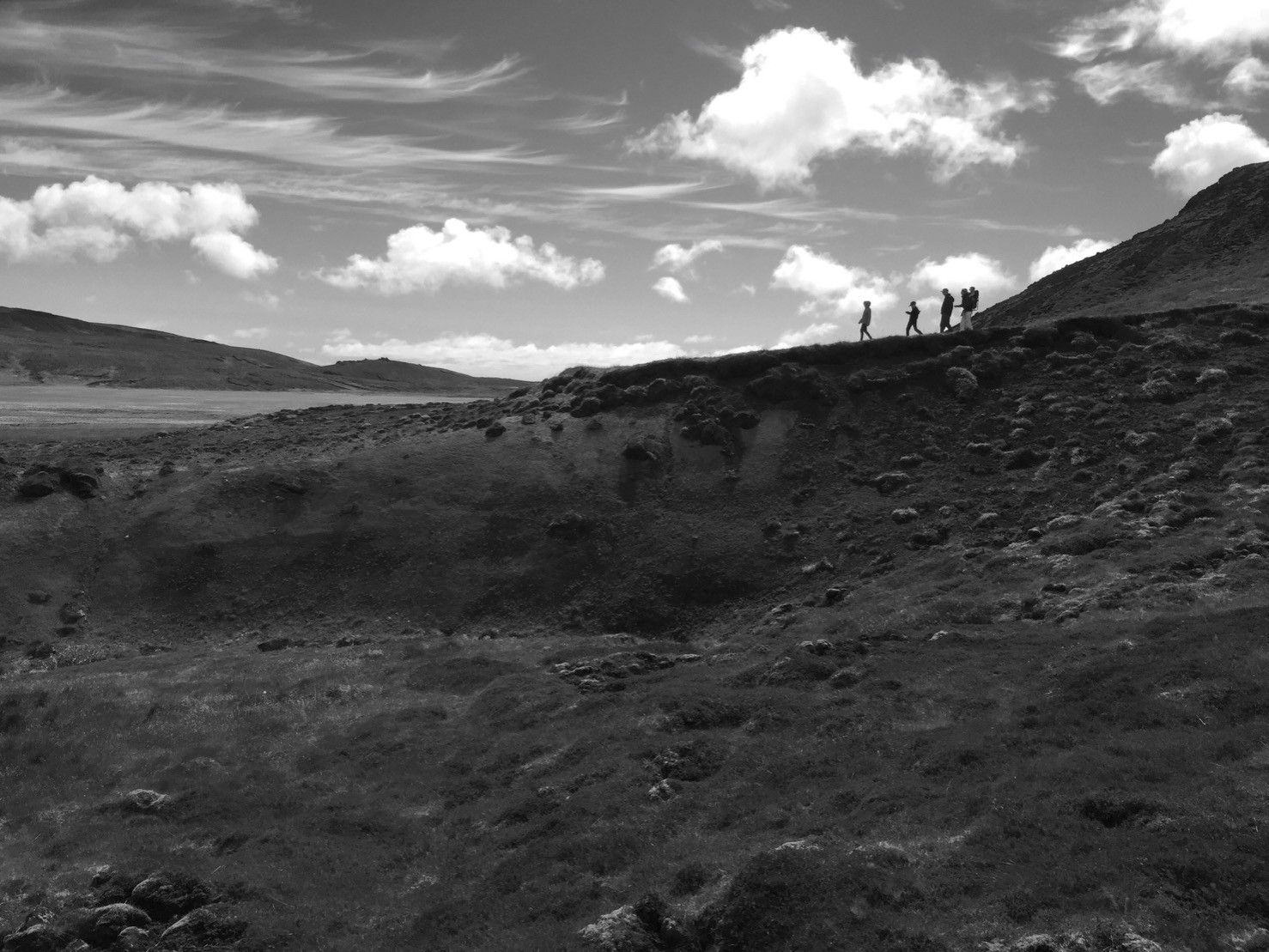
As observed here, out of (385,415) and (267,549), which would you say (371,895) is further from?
(385,415)

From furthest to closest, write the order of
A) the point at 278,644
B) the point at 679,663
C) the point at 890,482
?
the point at 890,482, the point at 278,644, the point at 679,663

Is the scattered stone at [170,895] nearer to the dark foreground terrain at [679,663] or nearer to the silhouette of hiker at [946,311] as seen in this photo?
the dark foreground terrain at [679,663]

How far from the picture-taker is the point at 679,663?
143 ft

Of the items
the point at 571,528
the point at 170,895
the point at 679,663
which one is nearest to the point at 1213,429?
the point at 679,663

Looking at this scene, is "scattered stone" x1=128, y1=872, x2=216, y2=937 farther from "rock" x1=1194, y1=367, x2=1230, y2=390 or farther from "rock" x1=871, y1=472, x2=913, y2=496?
"rock" x1=1194, y1=367, x2=1230, y2=390

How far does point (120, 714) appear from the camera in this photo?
133 feet

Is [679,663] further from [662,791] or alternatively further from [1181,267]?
[1181,267]

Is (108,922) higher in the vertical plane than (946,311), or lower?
lower

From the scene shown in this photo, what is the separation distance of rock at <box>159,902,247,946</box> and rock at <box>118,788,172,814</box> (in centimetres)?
815

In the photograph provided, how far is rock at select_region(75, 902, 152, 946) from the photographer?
24688 mm

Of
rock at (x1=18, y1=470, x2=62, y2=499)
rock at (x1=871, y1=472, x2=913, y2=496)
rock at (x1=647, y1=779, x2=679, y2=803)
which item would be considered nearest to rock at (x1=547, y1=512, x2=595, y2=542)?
rock at (x1=871, y1=472, x2=913, y2=496)

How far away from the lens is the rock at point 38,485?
65.6m

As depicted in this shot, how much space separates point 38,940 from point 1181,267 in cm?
9919

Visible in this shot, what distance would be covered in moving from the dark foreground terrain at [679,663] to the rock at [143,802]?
5.1 inches
